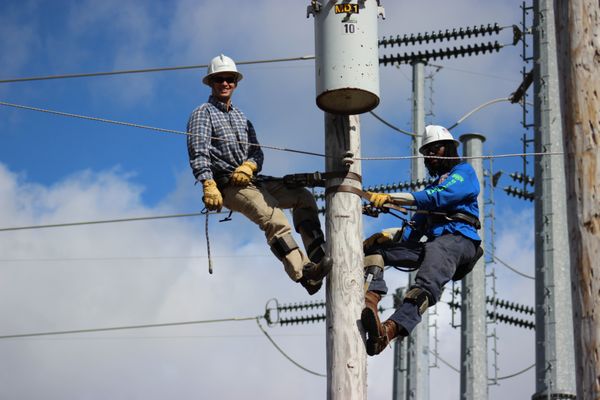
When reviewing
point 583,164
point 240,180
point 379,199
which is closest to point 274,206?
point 240,180

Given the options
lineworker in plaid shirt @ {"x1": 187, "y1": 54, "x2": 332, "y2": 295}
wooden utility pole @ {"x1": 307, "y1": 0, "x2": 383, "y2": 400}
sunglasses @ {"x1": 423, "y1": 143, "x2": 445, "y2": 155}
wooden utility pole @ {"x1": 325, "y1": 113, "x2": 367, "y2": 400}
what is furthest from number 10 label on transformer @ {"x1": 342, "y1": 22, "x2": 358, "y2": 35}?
sunglasses @ {"x1": 423, "y1": 143, "x2": 445, "y2": 155}

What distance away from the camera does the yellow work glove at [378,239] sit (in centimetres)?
953

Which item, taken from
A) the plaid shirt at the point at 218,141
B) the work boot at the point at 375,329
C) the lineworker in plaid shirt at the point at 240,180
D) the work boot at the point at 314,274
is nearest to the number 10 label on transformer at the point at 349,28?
the lineworker in plaid shirt at the point at 240,180

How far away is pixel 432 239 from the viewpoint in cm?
943

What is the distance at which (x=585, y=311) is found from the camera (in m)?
7.32

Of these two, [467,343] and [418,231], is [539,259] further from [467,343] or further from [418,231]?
[418,231]

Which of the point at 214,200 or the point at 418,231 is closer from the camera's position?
the point at 214,200

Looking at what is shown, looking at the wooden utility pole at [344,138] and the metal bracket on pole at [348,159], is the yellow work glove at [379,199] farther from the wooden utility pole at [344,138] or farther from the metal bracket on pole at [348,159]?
the metal bracket on pole at [348,159]

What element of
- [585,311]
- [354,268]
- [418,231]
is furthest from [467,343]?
[585,311]

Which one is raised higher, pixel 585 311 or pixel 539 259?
pixel 539 259

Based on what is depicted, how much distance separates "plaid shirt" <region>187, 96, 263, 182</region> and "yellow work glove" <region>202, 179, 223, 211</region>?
118 mm

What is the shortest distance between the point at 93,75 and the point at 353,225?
16.7 ft

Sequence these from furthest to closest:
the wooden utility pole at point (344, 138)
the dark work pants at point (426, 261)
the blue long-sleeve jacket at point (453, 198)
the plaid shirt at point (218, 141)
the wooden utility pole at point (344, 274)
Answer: the blue long-sleeve jacket at point (453, 198) → the plaid shirt at point (218, 141) → the dark work pants at point (426, 261) → the wooden utility pole at point (344, 138) → the wooden utility pole at point (344, 274)

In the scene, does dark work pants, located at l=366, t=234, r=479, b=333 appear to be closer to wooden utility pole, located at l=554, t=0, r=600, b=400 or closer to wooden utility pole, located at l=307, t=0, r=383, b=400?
wooden utility pole, located at l=307, t=0, r=383, b=400
